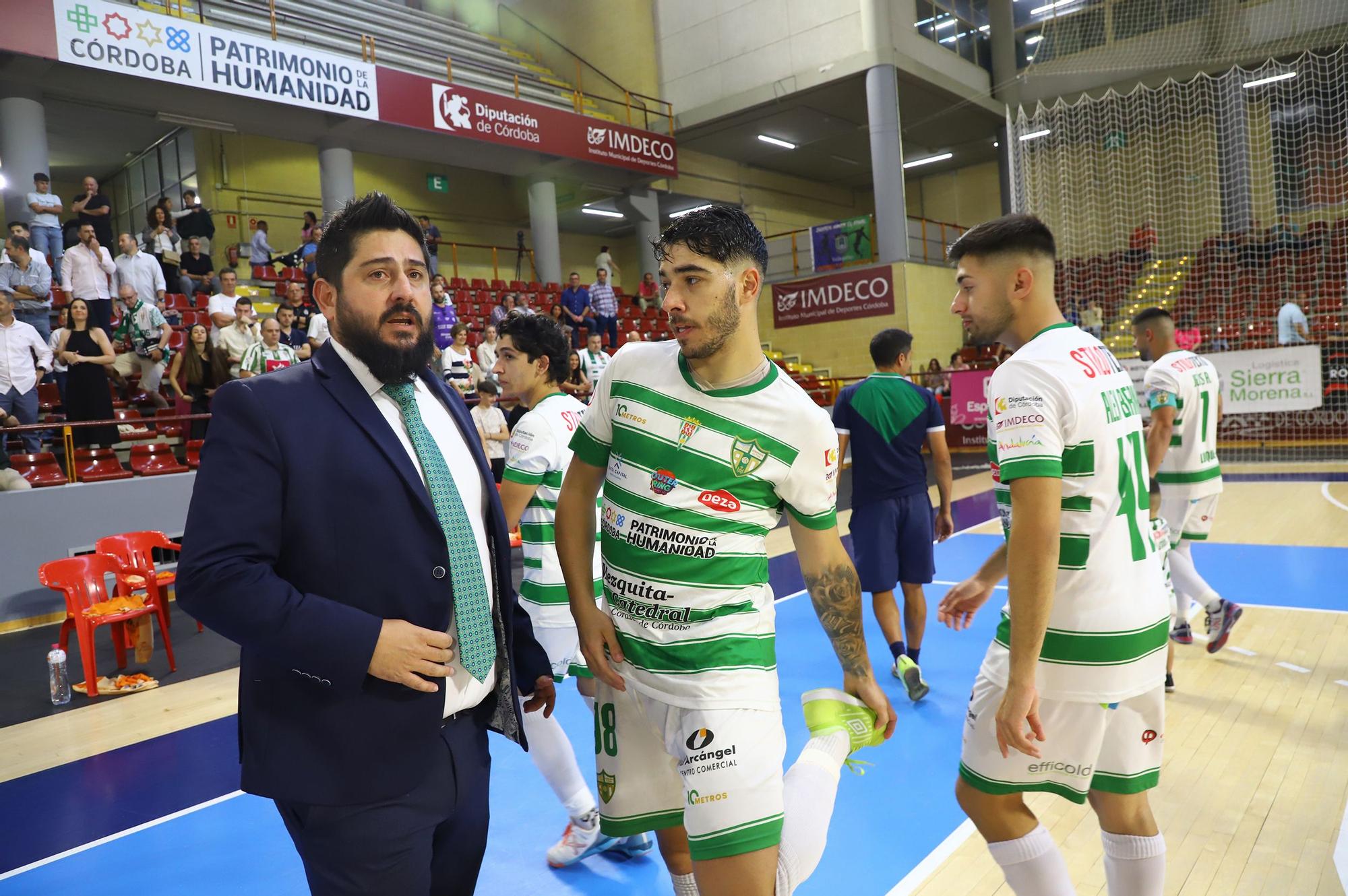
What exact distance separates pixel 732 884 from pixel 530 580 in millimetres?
1657

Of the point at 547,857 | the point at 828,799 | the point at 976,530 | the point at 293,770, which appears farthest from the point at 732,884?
the point at 976,530

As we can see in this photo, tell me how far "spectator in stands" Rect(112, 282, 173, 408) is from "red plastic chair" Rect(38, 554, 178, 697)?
449 centimetres

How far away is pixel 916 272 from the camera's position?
62.5 feet

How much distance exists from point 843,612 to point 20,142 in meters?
14.5

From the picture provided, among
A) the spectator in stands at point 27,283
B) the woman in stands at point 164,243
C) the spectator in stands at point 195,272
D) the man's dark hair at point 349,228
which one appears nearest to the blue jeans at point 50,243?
the spectator in stands at point 27,283

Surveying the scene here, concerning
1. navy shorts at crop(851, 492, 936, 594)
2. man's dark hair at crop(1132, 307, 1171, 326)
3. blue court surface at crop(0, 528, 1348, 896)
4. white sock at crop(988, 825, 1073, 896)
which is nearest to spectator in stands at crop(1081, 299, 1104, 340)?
man's dark hair at crop(1132, 307, 1171, 326)

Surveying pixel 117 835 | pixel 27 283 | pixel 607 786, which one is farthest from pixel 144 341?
pixel 607 786

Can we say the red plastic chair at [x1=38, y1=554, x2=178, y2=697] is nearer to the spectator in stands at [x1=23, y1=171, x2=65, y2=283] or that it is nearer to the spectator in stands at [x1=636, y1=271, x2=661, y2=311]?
the spectator in stands at [x1=23, y1=171, x2=65, y2=283]

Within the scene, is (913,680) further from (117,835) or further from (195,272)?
(195,272)

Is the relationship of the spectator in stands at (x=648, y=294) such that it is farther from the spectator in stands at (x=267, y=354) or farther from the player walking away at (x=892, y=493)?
the player walking away at (x=892, y=493)

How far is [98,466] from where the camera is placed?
8734 millimetres

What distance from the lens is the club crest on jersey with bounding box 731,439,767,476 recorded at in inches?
83.6

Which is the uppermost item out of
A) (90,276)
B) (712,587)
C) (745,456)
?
(90,276)

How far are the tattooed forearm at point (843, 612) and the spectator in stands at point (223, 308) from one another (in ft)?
31.3
